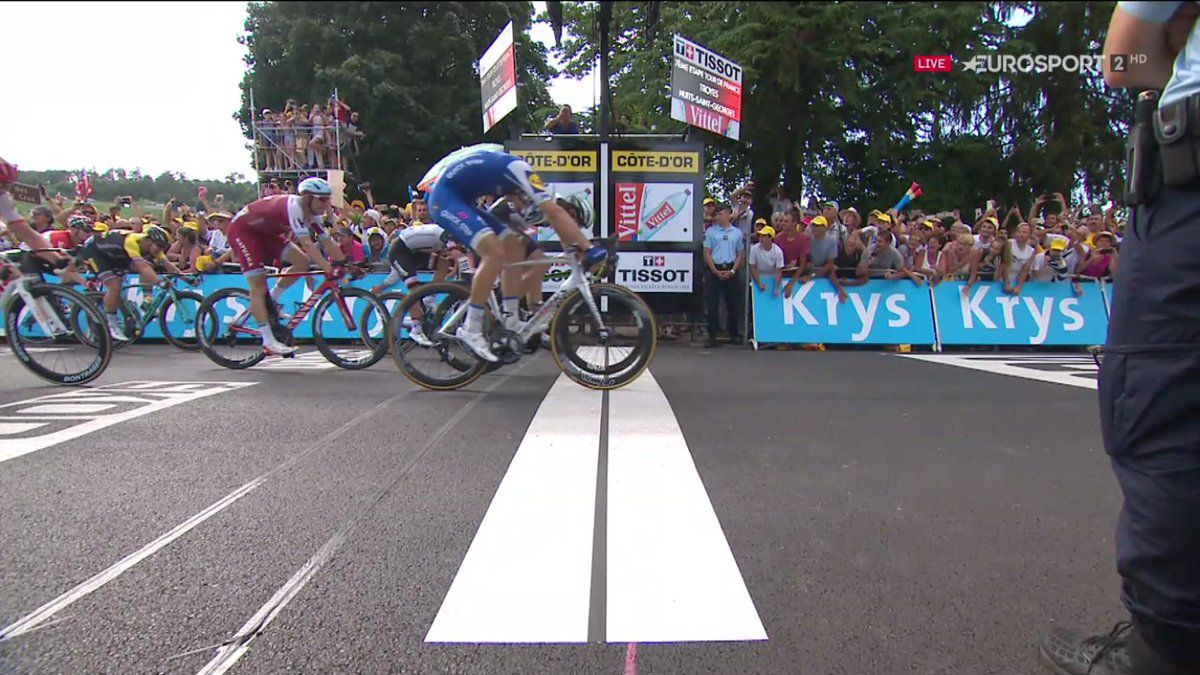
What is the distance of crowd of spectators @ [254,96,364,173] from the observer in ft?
5.70

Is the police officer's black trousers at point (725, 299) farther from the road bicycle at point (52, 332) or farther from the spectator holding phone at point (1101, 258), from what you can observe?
the road bicycle at point (52, 332)

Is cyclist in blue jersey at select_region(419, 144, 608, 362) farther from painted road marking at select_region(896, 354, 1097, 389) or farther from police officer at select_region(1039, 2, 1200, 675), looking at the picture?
painted road marking at select_region(896, 354, 1097, 389)

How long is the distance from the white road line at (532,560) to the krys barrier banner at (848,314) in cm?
571

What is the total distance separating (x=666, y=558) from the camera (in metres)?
2.19

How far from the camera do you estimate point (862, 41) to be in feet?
12.3

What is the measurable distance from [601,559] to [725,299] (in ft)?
23.2

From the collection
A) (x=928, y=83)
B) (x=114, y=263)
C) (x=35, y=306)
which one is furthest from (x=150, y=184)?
(x=114, y=263)

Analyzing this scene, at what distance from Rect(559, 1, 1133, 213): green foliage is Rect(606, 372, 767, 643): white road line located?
63.0 inches

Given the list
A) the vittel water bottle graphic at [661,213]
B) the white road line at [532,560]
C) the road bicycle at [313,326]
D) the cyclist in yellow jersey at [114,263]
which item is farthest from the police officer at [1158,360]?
the cyclist in yellow jersey at [114,263]

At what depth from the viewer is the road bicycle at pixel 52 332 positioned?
5.20 meters

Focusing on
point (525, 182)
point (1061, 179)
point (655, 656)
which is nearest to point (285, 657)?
point (655, 656)

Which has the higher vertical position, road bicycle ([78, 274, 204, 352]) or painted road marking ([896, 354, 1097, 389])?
road bicycle ([78, 274, 204, 352])

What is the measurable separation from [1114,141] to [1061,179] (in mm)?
925

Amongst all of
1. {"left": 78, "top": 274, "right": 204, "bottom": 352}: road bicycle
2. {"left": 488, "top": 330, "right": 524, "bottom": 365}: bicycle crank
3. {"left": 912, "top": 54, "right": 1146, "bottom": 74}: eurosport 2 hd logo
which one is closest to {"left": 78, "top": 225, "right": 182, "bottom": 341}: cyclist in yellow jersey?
{"left": 78, "top": 274, "right": 204, "bottom": 352}: road bicycle
